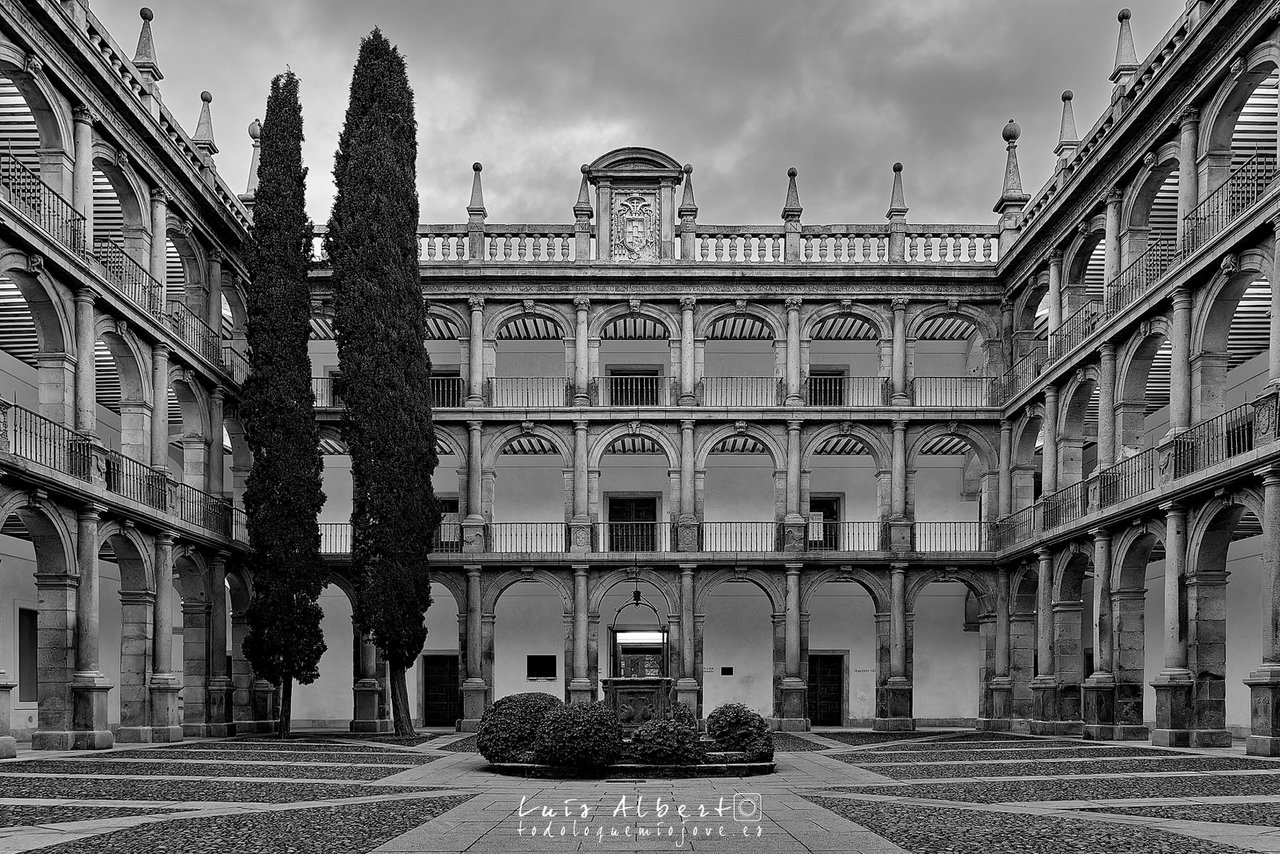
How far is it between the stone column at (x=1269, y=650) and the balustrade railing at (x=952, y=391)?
12.7 m

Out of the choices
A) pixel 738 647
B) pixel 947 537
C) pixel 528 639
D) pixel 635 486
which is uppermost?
pixel 635 486

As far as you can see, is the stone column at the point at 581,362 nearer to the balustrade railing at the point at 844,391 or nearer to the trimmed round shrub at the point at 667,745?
the balustrade railing at the point at 844,391

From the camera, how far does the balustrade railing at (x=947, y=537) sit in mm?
30594

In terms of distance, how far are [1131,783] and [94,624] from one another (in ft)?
48.1

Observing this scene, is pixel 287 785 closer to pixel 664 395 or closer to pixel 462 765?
pixel 462 765

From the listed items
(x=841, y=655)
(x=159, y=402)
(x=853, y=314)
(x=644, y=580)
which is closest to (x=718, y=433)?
(x=644, y=580)

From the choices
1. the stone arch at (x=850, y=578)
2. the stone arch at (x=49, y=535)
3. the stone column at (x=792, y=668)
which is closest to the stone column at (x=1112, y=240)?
the stone arch at (x=850, y=578)

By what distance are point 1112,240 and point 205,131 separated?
1777 centimetres

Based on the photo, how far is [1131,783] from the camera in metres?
13.7

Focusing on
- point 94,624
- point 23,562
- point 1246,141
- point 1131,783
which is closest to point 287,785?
point 94,624

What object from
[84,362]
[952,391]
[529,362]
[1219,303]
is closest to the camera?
[1219,303]

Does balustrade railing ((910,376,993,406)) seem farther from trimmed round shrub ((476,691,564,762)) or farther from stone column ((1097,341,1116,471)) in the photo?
trimmed round shrub ((476,691,564,762))

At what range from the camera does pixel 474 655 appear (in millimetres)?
29234

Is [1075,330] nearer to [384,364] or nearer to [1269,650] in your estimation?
[1269,650]
